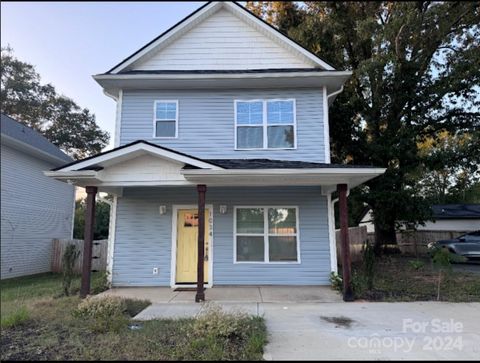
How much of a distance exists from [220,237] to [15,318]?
644 centimetres

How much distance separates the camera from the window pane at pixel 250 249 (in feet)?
30.8

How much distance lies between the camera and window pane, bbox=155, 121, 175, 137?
9844mm

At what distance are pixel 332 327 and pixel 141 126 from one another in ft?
24.5

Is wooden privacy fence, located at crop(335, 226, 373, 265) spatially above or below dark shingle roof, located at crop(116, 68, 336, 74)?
below

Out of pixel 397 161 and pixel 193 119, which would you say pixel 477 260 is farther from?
pixel 193 119

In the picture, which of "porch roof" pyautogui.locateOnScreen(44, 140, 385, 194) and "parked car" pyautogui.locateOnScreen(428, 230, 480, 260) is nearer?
"porch roof" pyautogui.locateOnScreen(44, 140, 385, 194)

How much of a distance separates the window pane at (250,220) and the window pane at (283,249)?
1.67 ft

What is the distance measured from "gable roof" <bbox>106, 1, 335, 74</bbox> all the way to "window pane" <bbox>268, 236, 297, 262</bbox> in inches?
209

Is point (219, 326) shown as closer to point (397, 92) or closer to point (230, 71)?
point (230, 71)

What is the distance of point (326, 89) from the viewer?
10.0 m

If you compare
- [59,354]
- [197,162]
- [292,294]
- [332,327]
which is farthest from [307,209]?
[59,354]

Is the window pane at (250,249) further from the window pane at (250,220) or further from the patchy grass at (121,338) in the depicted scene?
the patchy grass at (121,338)

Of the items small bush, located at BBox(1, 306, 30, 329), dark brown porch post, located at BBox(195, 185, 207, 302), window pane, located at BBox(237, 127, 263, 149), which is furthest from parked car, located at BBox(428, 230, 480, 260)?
small bush, located at BBox(1, 306, 30, 329)

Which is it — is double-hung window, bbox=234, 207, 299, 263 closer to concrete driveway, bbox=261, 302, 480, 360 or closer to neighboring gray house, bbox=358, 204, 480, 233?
concrete driveway, bbox=261, 302, 480, 360
